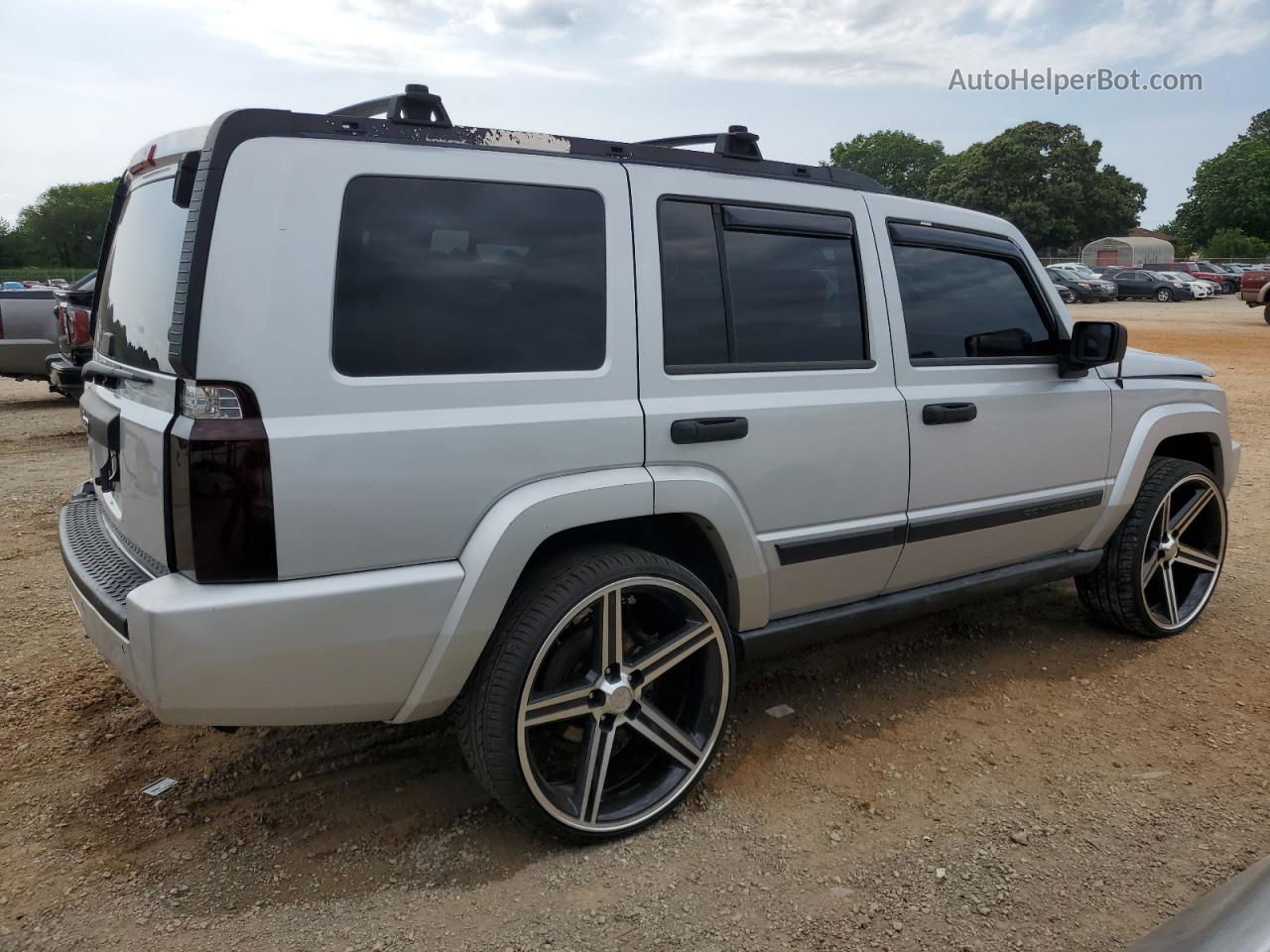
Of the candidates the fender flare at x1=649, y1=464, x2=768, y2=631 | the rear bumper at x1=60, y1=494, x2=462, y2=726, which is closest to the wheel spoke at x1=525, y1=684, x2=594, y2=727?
the rear bumper at x1=60, y1=494, x2=462, y2=726

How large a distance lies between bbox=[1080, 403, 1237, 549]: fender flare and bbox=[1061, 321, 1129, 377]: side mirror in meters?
0.55

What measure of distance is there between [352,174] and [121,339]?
101cm

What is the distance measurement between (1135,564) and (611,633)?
2.64 meters

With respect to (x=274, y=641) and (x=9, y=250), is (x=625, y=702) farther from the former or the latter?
(x=9, y=250)

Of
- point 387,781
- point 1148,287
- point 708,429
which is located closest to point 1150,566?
point 708,429

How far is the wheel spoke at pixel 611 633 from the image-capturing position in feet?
8.68

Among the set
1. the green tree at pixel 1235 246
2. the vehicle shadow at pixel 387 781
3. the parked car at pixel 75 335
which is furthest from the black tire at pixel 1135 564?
the green tree at pixel 1235 246

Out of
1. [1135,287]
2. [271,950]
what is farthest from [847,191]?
[1135,287]

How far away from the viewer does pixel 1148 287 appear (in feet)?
125

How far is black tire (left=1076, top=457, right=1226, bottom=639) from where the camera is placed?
411cm

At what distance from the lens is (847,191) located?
327 cm

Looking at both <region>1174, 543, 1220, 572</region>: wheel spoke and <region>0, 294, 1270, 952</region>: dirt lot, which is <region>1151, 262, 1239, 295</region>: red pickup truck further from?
<region>0, 294, 1270, 952</region>: dirt lot

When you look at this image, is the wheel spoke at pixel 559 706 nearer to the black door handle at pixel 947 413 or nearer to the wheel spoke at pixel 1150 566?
the black door handle at pixel 947 413

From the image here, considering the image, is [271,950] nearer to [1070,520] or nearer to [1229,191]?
[1070,520]
